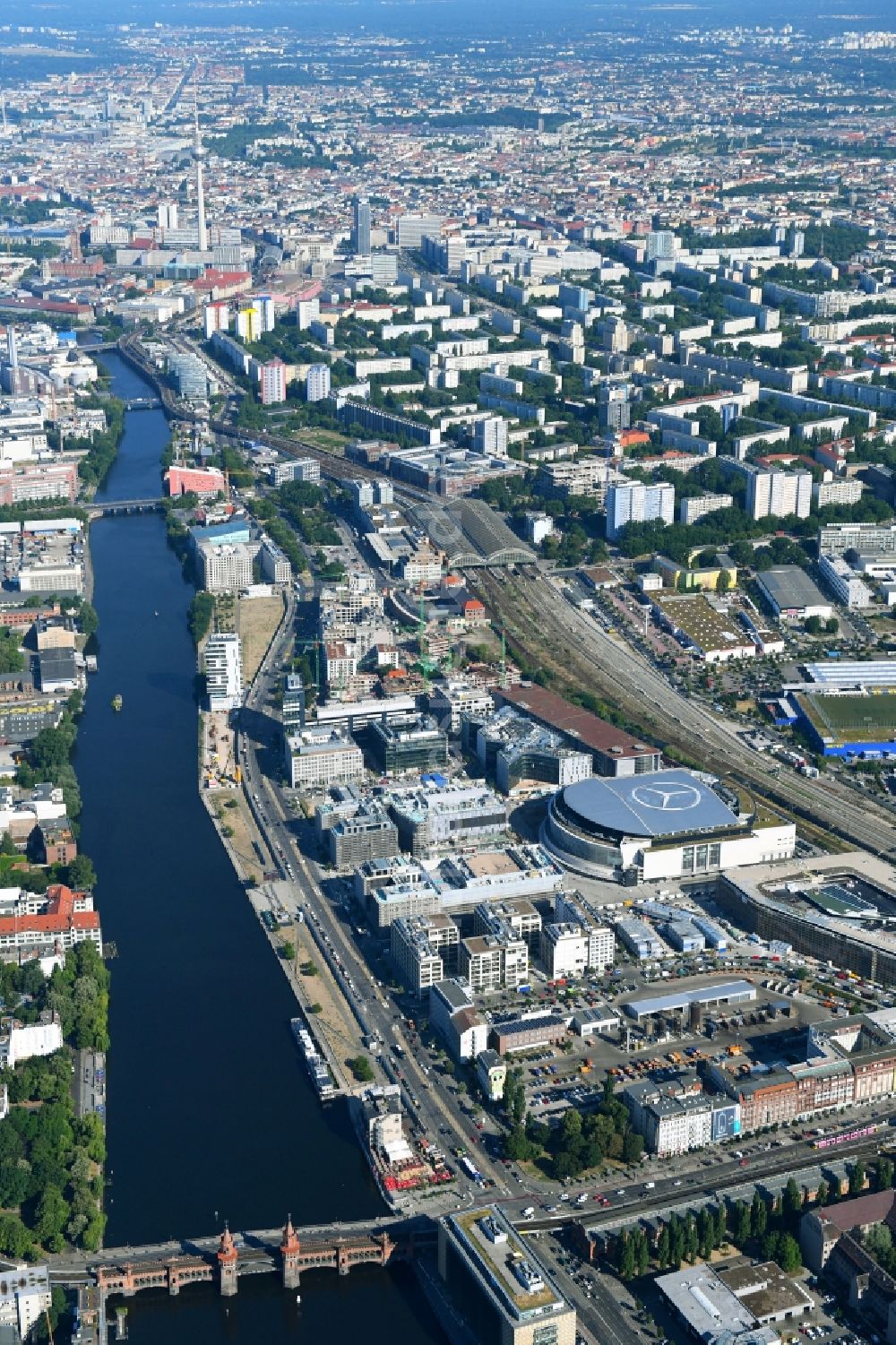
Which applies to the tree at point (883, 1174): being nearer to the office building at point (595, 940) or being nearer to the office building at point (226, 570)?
the office building at point (595, 940)

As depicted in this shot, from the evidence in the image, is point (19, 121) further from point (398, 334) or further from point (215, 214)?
point (398, 334)

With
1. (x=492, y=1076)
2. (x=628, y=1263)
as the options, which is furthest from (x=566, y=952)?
(x=628, y=1263)

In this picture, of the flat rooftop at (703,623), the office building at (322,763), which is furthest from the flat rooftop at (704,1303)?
the flat rooftop at (703,623)

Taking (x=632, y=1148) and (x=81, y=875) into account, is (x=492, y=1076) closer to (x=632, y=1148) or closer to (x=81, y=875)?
(x=632, y=1148)

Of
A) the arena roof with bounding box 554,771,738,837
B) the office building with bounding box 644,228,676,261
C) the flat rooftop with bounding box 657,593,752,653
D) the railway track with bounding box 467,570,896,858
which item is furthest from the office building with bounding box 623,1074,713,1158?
the office building with bounding box 644,228,676,261

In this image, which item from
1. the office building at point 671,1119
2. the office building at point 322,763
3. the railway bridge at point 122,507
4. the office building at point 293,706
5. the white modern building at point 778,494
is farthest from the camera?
the railway bridge at point 122,507

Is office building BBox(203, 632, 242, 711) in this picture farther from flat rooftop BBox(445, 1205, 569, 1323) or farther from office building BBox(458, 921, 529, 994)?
flat rooftop BBox(445, 1205, 569, 1323)
